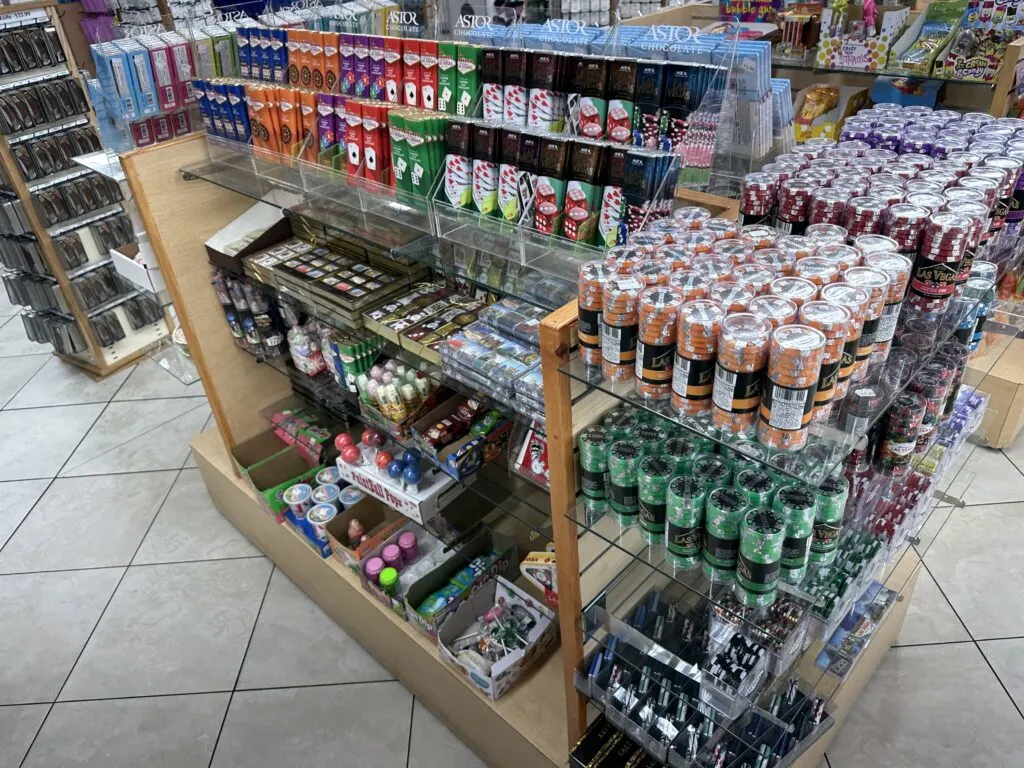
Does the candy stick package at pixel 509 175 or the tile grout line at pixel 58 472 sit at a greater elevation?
the candy stick package at pixel 509 175

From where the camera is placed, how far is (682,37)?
160cm

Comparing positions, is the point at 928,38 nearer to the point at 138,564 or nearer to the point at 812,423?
the point at 812,423

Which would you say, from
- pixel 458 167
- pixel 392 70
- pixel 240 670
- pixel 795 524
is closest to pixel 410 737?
pixel 240 670

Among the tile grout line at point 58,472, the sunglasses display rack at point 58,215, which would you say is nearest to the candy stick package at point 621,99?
the sunglasses display rack at point 58,215

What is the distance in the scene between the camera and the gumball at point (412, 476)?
2105mm

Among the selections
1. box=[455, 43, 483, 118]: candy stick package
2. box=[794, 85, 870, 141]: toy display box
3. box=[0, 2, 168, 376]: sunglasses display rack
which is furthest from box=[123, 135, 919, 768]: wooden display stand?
box=[794, 85, 870, 141]: toy display box

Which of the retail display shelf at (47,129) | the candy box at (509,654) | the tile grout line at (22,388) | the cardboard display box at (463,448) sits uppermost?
the retail display shelf at (47,129)

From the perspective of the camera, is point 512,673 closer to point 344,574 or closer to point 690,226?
point 344,574

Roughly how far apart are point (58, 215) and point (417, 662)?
3028mm

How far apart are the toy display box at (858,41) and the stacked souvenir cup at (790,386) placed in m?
2.77

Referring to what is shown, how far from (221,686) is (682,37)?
241cm

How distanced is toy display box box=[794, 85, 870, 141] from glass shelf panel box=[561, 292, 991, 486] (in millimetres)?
2365

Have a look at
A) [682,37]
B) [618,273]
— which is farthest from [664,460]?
[682,37]

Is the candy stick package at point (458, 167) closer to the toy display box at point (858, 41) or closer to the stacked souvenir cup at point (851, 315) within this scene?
the stacked souvenir cup at point (851, 315)
